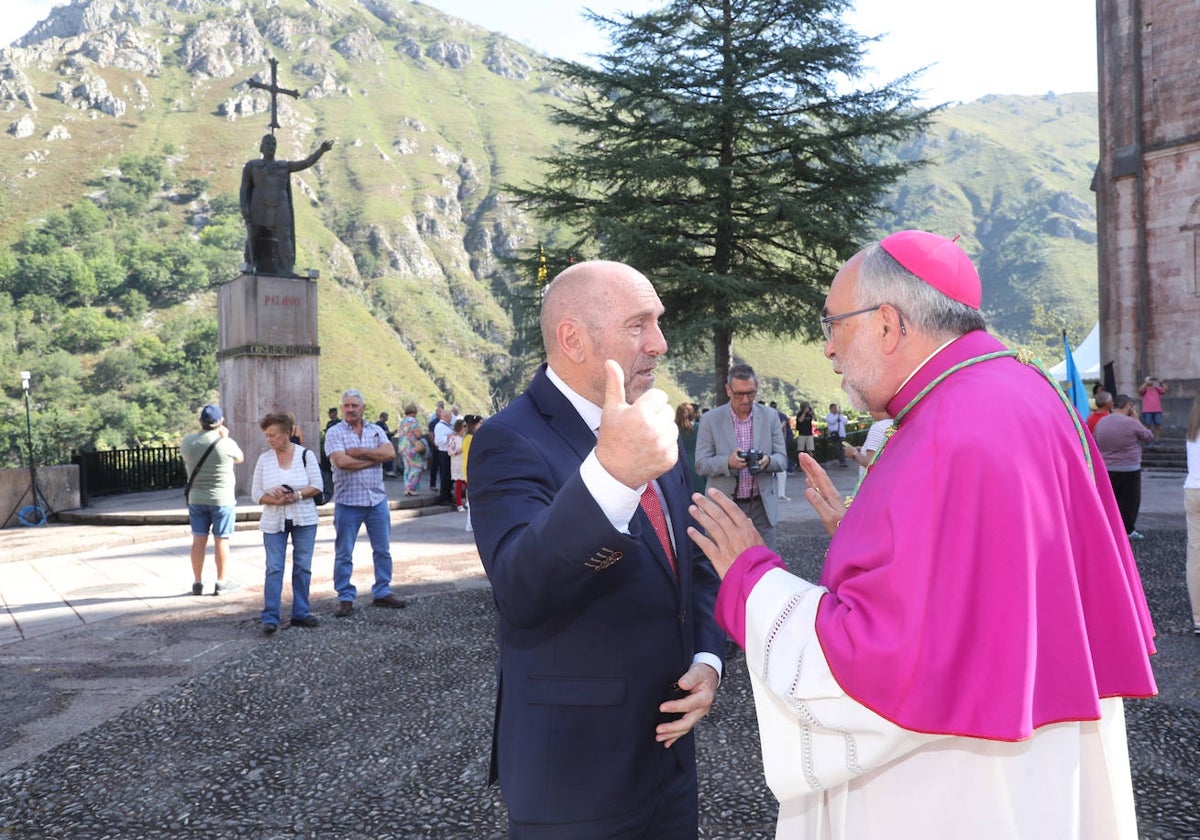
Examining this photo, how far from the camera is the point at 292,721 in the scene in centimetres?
499

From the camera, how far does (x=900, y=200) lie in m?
177

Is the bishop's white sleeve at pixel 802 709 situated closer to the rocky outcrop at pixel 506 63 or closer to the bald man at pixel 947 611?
the bald man at pixel 947 611

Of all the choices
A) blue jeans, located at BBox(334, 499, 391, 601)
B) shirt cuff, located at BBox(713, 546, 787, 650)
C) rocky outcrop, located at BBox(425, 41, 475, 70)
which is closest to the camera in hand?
blue jeans, located at BBox(334, 499, 391, 601)

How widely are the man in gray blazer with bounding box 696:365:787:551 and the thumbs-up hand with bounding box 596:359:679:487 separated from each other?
506cm

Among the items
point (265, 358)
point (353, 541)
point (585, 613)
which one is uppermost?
point (265, 358)

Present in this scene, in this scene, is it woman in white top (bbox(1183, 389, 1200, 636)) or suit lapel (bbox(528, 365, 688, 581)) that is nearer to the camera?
suit lapel (bbox(528, 365, 688, 581))

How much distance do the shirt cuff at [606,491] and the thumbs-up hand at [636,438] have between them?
1 centimetres

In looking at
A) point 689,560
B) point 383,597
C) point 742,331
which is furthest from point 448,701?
point 742,331

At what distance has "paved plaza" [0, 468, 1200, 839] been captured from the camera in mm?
3752

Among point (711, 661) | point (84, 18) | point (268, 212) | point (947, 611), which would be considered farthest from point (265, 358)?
point (84, 18)

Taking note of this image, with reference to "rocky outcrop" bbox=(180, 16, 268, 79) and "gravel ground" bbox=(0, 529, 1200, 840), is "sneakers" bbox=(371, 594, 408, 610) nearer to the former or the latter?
"gravel ground" bbox=(0, 529, 1200, 840)

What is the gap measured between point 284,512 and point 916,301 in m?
6.51

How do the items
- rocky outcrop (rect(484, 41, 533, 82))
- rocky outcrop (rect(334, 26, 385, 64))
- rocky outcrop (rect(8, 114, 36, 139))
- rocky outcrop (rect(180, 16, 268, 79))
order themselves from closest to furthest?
rocky outcrop (rect(8, 114, 36, 139)), rocky outcrop (rect(180, 16, 268, 79)), rocky outcrop (rect(334, 26, 385, 64)), rocky outcrop (rect(484, 41, 533, 82))

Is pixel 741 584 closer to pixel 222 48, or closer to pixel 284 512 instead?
pixel 284 512
